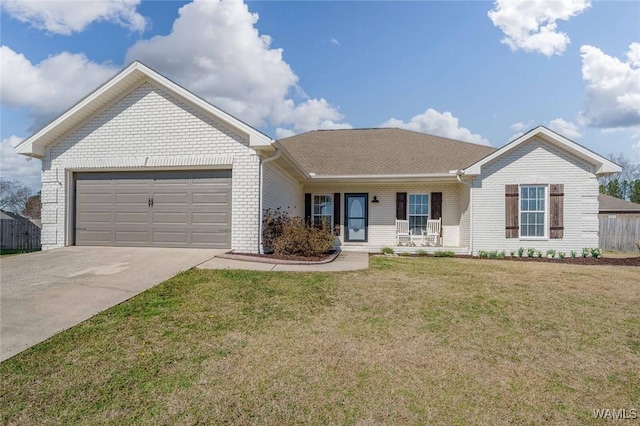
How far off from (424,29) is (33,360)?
1186 cm

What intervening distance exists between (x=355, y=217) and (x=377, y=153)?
11.5ft

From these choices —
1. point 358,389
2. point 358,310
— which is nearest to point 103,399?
point 358,389

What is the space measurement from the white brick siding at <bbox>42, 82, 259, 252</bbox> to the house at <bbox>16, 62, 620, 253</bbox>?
3 centimetres

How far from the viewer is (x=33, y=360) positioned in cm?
373

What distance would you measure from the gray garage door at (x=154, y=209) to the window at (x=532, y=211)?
1015 centimetres

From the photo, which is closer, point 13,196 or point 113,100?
point 113,100

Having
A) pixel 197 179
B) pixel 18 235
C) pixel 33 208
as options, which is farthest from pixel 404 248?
pixel 33 208

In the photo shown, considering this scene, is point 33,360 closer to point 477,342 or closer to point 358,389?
point 358,389

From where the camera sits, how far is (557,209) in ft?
40.2

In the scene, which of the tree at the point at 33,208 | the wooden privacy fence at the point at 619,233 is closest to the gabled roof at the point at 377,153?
the wooden privacy fence at the point at 619,233

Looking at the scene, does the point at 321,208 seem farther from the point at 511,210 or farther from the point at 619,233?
the point at 619,233

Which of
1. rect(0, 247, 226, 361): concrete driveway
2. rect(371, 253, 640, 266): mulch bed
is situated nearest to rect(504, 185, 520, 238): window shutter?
rect(371, 253, 640, 266): mulch bed

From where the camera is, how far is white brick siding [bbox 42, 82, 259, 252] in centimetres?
943

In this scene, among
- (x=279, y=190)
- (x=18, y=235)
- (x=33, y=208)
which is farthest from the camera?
(x=33, y=208)
